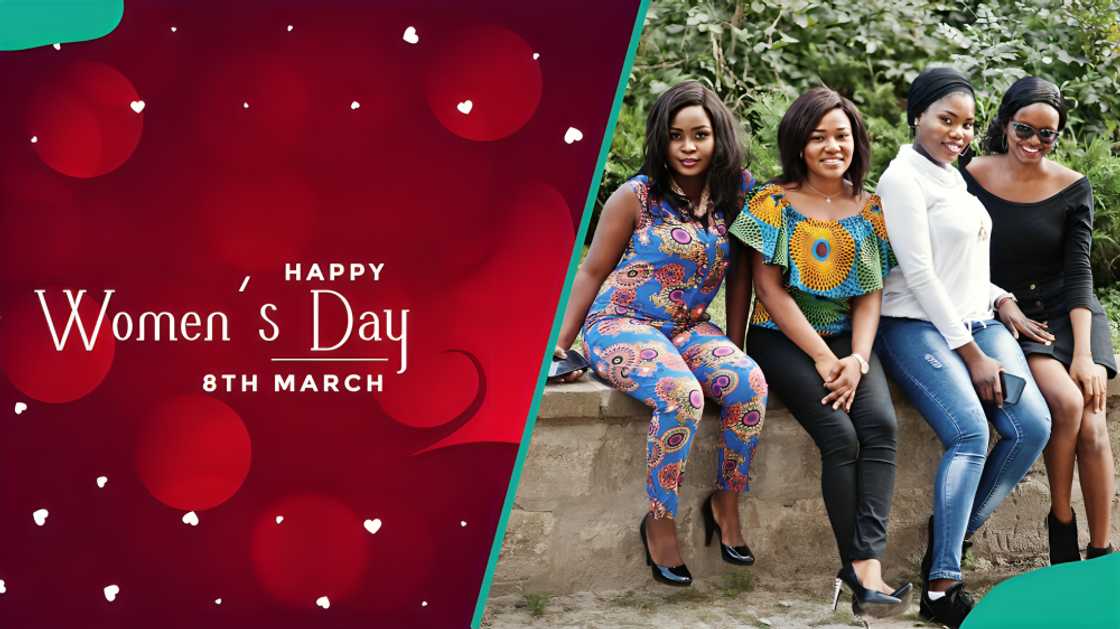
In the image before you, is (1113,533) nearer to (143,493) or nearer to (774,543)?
(774,543)

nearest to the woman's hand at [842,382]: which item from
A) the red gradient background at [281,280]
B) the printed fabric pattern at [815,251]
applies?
the printed fabric pattern at [815,251]

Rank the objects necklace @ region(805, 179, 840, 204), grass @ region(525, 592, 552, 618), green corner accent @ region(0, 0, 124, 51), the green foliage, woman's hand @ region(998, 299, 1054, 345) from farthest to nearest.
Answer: the green foliage
woman's hand @ region(998, 299, 1054, 345)
necklace @ region(805, 179, 840, 204)
grass @ region(525, 592, 552, 618)
green corner accent @ region(0, 0, 124, 51)

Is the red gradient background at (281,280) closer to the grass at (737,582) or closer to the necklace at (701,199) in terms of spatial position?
the necklace at (701,199)

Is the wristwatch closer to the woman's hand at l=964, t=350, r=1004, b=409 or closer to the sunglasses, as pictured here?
the woman's hand at l=964, t=350, r=1004, b=409

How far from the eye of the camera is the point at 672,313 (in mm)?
3691

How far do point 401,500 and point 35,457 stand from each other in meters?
0.96

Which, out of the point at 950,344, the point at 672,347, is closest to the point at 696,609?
the point at 672,347

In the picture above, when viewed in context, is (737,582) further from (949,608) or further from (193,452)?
(193,452)

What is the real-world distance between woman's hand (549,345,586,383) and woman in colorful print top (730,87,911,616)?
503 mm

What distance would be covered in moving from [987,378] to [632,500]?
1.03m

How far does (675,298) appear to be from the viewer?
3.69 meters

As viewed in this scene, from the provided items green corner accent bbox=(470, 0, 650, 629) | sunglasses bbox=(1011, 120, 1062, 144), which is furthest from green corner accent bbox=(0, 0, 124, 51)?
sunglasses bbox=(1011, 120, 1062, 144)

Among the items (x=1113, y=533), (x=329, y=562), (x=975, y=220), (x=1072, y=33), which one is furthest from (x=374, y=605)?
(x=1072, y=33)

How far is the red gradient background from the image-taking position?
11.2 feet
